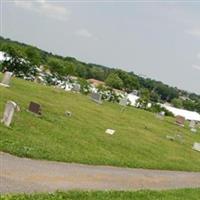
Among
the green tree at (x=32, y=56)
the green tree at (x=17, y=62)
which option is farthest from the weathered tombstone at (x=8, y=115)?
the green tree at (x=32, y=56)

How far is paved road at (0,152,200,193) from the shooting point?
1134 centimetres

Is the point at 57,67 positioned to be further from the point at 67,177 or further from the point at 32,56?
the point at 67,177

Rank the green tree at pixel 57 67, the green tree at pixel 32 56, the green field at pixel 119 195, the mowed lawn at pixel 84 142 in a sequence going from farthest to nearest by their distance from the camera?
the green tree at pixel 57 67 → the green tree at pixel 32 56 → the mowed lawn at pixel 84 142 → the green field at pixel 119 195

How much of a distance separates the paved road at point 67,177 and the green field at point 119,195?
1.87 feet

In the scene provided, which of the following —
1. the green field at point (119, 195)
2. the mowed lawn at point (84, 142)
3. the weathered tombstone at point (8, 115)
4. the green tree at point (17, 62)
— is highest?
the green tree at point (17, 62)

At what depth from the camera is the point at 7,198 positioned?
947cm

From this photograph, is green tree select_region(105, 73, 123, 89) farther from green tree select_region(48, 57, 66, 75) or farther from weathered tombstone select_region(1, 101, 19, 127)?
weathered tombstone select_region(1, 101, 19, 127)

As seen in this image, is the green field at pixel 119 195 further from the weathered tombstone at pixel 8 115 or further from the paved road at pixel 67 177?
the weathered tombstone at pixel 8 115

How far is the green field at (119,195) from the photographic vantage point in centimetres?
1016

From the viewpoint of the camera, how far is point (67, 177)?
43.2 feet

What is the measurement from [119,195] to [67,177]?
5.12 feet

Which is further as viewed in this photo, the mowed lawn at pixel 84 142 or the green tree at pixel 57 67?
the green tree at pixel 57 67

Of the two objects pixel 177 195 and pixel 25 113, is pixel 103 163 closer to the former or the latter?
pixel 177 195

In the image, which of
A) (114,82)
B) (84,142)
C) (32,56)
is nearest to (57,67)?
(32,56)
